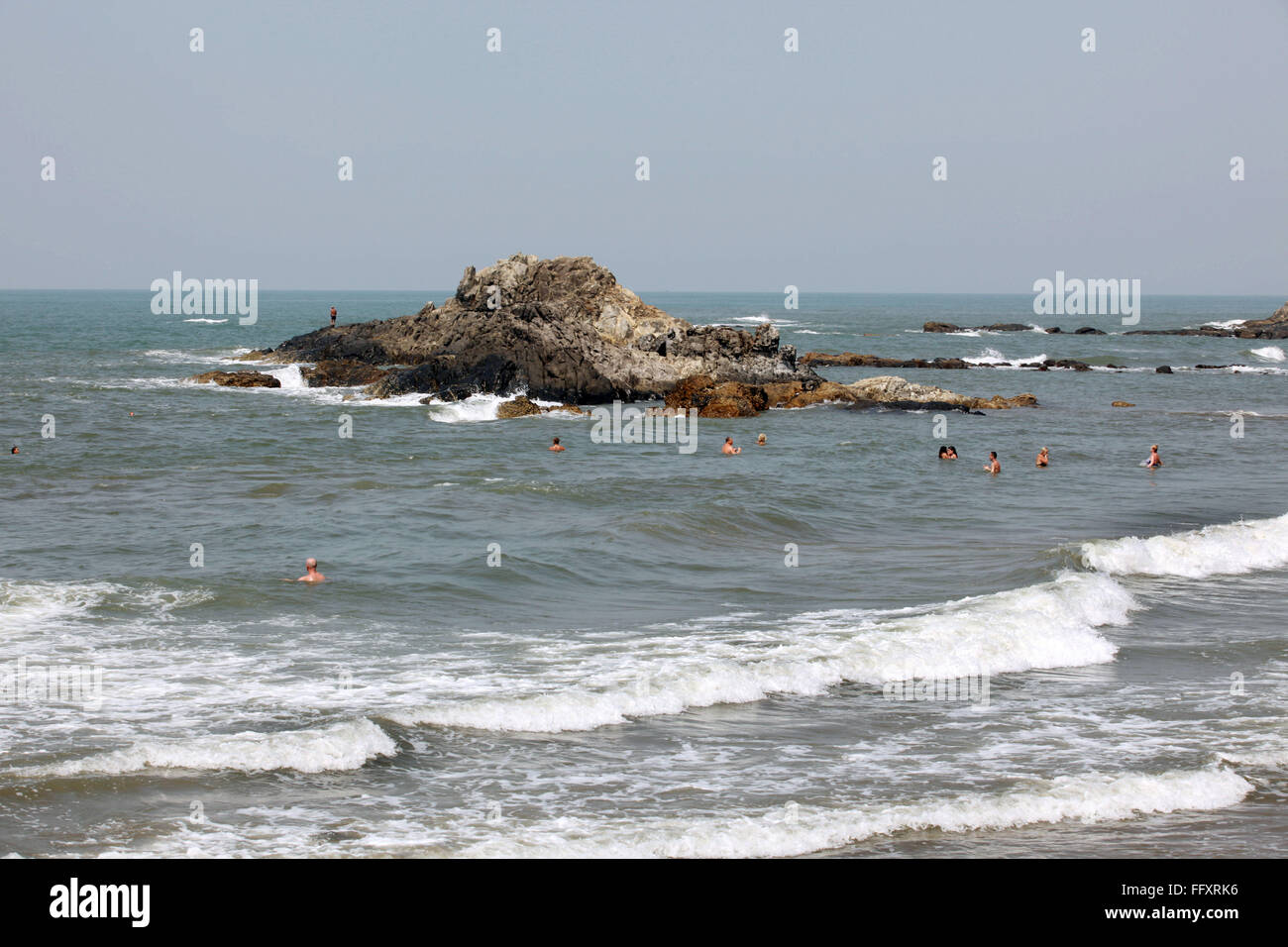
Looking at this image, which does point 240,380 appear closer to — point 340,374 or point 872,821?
point 340,374

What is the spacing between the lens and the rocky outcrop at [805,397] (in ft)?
153

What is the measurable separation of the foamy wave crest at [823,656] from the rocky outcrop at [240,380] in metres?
42.5

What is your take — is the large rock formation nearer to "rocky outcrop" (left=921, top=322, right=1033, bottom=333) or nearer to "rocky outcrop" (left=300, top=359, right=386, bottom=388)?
"rocky outcrop" (left=300, top=359, right=386, bottom=388)

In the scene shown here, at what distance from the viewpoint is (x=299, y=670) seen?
13500mm

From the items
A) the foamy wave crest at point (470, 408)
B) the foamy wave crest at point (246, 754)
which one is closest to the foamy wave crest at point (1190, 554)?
the foamy wave crest at point (246, 754)

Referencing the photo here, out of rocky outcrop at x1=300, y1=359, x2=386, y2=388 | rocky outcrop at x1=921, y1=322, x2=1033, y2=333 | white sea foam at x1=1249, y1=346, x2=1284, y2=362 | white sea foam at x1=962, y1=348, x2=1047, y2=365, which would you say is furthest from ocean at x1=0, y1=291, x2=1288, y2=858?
rocky outcrop at x1=921, y1=322, x2=1033, y2=333

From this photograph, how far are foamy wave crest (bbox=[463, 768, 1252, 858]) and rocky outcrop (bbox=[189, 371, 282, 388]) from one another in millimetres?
47633

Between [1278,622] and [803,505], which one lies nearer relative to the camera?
[1278,622]

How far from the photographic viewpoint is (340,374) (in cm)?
5612

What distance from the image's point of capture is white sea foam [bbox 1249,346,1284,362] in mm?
82000

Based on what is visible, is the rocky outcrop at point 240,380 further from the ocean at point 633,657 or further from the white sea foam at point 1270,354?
the white sea foam at point 1270,354

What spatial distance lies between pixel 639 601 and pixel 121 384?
1677 inches
